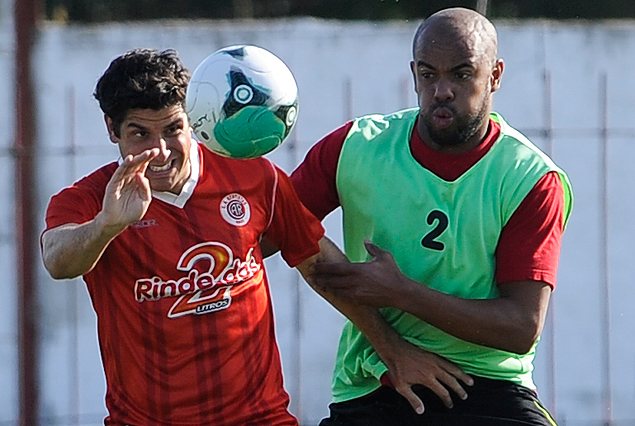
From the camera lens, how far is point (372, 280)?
14.7ft

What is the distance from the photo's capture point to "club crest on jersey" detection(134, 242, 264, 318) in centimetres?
444

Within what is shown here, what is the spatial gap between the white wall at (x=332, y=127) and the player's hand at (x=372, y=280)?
7.78ft

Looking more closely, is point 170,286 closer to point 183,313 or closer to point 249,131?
point 183,313

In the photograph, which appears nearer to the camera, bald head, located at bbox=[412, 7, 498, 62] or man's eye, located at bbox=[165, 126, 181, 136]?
man's eye, located at bbox=[165, 126, 181, 136]

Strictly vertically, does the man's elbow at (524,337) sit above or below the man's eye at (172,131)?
below

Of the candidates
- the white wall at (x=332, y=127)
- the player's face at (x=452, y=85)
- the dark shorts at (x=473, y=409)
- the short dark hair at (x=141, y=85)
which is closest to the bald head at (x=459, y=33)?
the player's face at (x=452, y=85)

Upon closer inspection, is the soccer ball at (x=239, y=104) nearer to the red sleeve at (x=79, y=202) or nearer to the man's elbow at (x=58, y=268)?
the red sleeve at (x=79, y=202)

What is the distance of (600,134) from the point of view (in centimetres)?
704

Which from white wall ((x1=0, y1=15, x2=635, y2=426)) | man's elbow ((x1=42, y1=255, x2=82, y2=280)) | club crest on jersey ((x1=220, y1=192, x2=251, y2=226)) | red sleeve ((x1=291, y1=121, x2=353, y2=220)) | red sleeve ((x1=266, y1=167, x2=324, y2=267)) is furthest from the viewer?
white wall ((x1=0, y1=15, x2=635, y2=426))

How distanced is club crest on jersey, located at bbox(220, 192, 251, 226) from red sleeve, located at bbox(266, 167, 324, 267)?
0.44 feet

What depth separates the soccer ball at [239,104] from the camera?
4414 mm

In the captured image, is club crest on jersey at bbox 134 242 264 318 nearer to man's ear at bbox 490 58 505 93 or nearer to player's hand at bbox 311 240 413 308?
player's hand at bbox 311 240 413 308

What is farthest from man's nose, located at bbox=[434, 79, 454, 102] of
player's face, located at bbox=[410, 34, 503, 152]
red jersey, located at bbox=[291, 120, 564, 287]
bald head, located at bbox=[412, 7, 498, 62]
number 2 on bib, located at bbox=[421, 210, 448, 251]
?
number 2 on bib, located at bbox=[421, 210, 448, 251]

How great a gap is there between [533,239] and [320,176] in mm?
849
